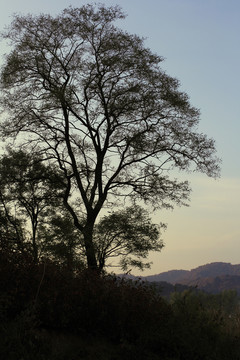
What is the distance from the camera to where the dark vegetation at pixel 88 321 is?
7652mm

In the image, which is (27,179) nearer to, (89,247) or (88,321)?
(89,247)

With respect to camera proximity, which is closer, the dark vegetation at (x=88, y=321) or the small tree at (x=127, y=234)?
the dark vegetation at (x=88, y=321)

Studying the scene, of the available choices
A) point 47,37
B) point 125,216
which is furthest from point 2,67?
point 125,216

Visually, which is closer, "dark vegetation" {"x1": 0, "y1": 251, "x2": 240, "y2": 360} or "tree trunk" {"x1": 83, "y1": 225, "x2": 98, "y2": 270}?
"dark vegetation" {"x1": 0, "y1": 251, "x2": 240, "y2": 360}

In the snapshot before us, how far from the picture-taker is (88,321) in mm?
8711

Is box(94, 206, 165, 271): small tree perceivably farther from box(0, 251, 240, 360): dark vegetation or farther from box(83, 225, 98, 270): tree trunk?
box(0, 251, 240, 360): dark vegetation

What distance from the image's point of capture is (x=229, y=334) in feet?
35.4

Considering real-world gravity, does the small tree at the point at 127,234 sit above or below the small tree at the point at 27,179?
below

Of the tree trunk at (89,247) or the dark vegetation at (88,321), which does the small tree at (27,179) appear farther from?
the dark vegetation at (88,321)

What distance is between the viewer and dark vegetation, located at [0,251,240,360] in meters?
7.65

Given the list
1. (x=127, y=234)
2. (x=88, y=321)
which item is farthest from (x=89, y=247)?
(x=88, y=321)

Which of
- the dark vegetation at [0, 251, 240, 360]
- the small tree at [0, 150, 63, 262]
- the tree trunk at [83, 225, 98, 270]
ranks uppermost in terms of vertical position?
the small tree at [0, 150, 63, 262]

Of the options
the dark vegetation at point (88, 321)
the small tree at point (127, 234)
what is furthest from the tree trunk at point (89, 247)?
the dark vegetation at point (88, 321)

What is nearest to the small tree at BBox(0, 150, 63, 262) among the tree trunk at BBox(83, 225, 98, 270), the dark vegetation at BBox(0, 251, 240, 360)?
the tree trunk at BBox(83, 225, 98, 270)
